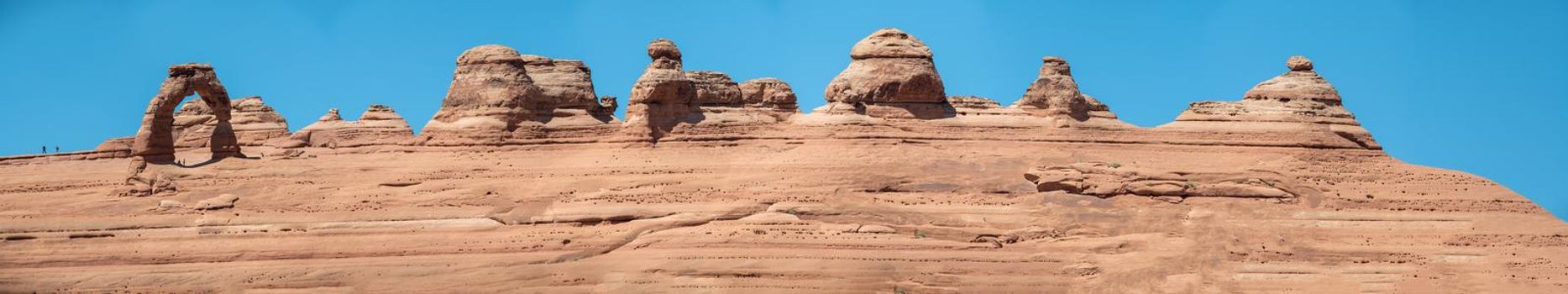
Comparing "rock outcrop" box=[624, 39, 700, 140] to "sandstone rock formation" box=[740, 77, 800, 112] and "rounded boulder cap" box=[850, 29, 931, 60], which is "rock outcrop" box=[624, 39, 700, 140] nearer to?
"sandstone rock formation" box=[740, 77, 800, 112]

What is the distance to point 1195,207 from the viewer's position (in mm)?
42500

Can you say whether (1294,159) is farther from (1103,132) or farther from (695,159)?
(695,159)

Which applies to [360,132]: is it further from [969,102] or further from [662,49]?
[969,102]

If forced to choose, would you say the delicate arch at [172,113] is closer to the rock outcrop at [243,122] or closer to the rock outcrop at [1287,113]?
the rock outcrop at [243,122]

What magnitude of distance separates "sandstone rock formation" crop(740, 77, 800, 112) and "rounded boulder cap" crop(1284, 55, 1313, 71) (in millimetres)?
12659

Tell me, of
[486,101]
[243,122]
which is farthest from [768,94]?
[243,122]

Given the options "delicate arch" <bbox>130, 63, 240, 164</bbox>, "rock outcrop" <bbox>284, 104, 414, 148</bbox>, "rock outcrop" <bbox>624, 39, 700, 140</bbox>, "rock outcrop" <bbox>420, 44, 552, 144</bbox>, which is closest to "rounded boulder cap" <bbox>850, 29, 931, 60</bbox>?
"rock outcrop" <bbox>624, 39, 700, 140</bbox>

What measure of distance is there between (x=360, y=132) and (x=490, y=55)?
4.18m

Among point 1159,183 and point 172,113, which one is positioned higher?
point 172,113

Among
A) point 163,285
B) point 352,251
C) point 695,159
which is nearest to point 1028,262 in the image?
point 695,159

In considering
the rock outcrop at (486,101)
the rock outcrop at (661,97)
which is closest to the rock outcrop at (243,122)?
the rock outcrop at (486,101)

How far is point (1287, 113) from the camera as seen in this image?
152ft

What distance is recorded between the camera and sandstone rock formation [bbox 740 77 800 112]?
Result: 46.2 meters

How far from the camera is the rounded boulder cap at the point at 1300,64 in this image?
47.7 metres
